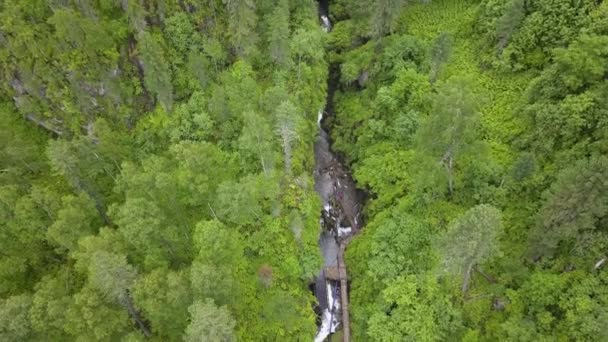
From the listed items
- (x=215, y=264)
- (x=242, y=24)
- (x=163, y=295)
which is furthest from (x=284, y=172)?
(x=163, y=295)

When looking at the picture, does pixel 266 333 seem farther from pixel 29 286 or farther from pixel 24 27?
pixel 24 27

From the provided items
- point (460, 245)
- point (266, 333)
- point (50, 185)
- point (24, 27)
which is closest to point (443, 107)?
point (460, 245)

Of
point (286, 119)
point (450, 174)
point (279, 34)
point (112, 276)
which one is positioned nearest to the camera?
point (112, 276)

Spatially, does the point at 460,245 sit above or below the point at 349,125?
below

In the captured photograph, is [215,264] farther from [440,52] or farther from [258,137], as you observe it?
[440,52]

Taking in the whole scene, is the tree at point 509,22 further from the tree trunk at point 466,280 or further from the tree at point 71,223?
the tree at point 71,223

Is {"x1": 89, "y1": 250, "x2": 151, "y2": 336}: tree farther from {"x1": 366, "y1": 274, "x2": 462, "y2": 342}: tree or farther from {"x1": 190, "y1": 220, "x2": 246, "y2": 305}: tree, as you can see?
{"x1": 366, "y1": 274, "x2": 462, "y2": 342}: tree

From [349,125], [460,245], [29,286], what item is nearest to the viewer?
[460,245]

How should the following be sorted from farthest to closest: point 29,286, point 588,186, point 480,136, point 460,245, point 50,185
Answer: point 480,136 < point 50,185 < point 29,286 < point 460,245 < point 588,186
